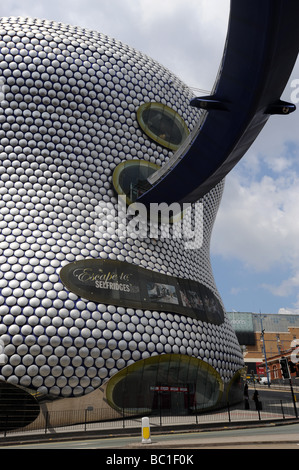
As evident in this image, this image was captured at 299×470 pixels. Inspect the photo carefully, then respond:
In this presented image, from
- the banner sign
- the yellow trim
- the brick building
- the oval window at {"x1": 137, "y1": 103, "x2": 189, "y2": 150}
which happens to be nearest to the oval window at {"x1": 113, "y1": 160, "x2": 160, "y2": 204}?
the oval window at {"x1": 137, "y1": 103, "x2": 189, "y2": 150}

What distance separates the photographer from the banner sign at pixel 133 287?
54.0 ft

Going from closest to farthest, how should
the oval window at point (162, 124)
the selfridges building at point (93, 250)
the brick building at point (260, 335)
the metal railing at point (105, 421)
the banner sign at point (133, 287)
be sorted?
the metal railing at point (105, 421) → the selfridges building at point (93, 250) → the banner sign at point (133, 287) → the oval window at point (162, 124) → the brick building at point (260, 335)

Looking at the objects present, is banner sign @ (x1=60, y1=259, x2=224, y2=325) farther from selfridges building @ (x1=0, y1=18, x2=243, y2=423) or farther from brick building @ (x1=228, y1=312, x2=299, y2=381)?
brick building @ (x1=228, y1=312, x2=299, y2=381)

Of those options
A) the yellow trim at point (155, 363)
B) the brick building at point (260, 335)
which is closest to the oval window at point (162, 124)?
the yellow trim at point (155, 363)

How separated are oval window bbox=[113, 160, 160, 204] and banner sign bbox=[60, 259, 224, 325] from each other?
4.14m

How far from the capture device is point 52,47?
66.6 feet

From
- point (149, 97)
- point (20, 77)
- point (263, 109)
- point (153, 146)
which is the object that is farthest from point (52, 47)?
point (263, 109)

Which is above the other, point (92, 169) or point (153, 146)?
point (153, 146)

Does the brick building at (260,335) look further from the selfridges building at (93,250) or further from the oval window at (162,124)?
the oval window at (162,124)

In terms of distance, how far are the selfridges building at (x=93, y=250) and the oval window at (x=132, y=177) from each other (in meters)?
0.07

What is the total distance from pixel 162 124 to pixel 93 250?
29.0 feet

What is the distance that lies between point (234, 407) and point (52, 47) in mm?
19692

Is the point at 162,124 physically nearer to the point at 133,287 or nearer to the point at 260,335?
the point at 133,287
